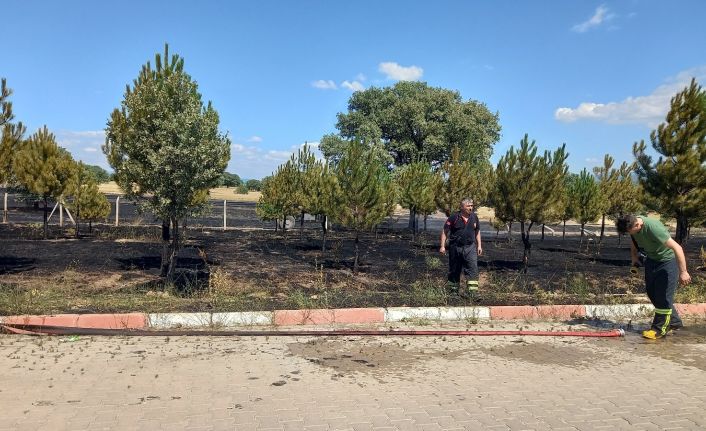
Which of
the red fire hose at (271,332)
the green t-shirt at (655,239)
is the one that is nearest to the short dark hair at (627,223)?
the green t-shirt at (655,239)

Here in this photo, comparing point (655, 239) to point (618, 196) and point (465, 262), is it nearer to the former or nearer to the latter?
point (465, 262)

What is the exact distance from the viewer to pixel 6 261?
1112cm

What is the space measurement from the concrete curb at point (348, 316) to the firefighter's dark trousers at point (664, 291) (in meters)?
1.14

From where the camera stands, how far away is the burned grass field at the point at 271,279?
766cm

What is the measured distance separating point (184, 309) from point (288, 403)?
3.57 m

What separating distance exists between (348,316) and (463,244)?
245cm

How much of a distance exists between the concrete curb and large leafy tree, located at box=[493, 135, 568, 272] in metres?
4.44

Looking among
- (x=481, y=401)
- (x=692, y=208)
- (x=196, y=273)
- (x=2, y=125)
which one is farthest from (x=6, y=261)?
(x=692, y=208)

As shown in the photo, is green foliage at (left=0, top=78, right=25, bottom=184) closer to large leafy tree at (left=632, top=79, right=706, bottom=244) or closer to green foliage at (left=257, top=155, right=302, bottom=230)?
green foliage at (left=257, top=155, right=302, bottom=230)

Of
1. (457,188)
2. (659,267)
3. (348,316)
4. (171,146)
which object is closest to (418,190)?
(457,188)

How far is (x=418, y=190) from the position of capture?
70.5ft

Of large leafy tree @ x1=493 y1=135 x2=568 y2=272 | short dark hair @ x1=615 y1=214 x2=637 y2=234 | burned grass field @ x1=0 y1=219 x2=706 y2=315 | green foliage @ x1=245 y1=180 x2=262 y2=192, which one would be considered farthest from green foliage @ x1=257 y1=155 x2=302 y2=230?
green foliage @ x1=245 y1=180 x2=262 y2=192

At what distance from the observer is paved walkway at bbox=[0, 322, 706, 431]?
3.66m

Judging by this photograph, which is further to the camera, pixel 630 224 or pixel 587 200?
pixel 587 200
